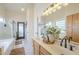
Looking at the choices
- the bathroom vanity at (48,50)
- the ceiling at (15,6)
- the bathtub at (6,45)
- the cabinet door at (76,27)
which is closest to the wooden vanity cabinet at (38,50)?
the bathroom vanity at (48,50)

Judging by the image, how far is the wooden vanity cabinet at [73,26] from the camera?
171 centimetres

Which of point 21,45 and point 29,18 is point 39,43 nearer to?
point 21,45

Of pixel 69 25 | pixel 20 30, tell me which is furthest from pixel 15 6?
pixel 69 25

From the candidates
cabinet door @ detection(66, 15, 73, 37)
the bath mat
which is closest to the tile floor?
the bath mat

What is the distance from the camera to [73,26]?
5.78ft

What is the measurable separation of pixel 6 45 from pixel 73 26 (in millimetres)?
1062

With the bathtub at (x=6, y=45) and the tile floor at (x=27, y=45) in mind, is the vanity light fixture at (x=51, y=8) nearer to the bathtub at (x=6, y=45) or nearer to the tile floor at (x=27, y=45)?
the tile floor at (x=27, y=45)

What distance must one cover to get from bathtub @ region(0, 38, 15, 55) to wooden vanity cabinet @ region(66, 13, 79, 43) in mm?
895

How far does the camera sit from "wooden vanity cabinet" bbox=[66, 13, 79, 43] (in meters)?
1.71

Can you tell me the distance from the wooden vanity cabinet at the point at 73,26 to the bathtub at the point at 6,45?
2.94 ft

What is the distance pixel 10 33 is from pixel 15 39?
126 mm

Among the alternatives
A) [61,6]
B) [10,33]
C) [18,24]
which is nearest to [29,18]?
[18,24]

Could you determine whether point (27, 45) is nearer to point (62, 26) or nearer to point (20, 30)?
point (20, 30)
